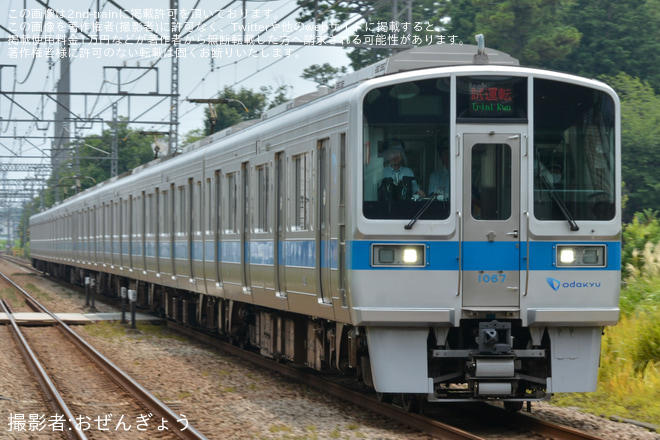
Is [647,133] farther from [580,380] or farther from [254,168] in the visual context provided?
[580,380]

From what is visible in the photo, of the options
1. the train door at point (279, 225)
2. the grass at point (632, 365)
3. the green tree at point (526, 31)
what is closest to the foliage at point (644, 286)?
the grass at point (632, 365)

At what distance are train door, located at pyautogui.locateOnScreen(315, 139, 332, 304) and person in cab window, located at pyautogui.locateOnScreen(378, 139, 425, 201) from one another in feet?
3.42

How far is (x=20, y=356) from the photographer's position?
15.6 metres

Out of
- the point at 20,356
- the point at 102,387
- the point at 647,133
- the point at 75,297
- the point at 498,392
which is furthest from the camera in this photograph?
the point at 647,133

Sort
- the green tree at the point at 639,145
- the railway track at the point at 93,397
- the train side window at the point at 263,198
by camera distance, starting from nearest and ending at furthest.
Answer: the railway track at the point at 93,397, the train side window at the point at 263,198, the green tree at the point at 639,145

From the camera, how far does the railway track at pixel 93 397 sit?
29.8 ft

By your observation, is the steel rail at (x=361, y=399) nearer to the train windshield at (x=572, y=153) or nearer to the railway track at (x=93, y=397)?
the railway track at (x=93, y=397)

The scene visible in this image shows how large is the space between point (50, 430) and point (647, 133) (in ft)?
118

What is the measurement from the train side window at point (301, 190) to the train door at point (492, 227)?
2154 millimetres

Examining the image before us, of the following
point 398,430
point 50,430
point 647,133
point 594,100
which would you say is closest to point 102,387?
point 50,430

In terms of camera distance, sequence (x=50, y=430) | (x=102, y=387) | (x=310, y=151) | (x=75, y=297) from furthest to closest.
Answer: (x=75, y=297)
(x=102, y=387)
(x=310, y=151)
(x=50, y=430)

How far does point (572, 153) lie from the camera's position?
8.70 m

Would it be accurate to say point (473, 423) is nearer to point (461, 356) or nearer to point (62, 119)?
point (461, 356)

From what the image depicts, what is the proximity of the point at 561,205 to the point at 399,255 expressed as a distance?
1358mm
